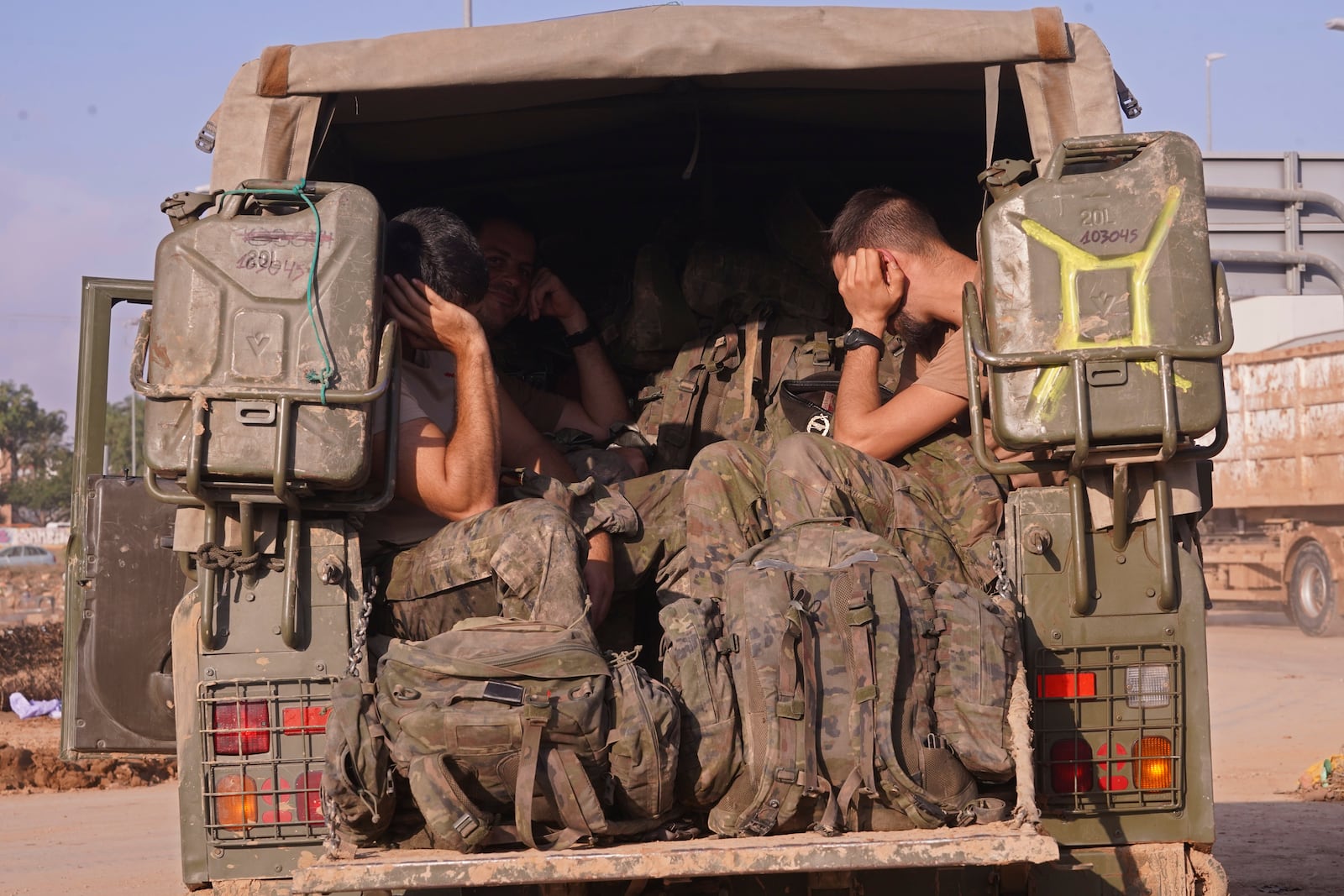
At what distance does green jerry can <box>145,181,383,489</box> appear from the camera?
10.5 feet

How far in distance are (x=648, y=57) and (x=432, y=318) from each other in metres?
0.84

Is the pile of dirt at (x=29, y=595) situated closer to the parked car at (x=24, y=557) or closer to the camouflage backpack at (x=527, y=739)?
the parked car at (x=24, y=557)

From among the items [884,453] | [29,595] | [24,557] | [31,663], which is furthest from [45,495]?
[884,453]

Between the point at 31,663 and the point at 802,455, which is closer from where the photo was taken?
the point at 802,455

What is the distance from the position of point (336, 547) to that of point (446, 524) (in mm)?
440

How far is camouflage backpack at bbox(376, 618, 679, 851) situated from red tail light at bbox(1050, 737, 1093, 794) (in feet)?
2.87

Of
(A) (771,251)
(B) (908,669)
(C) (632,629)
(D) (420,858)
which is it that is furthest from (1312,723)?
(D) (420,858)

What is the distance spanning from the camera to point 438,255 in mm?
4039

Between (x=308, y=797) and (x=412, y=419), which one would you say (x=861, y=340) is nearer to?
(x=412, y=419)

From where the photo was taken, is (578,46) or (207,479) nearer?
(207,479)

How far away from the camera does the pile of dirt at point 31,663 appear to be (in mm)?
12430

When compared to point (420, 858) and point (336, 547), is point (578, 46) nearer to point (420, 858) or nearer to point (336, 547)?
point (336, 547)

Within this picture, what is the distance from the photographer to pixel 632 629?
13.7 feet

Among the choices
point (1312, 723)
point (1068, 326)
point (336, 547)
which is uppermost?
point (1068, 326)
